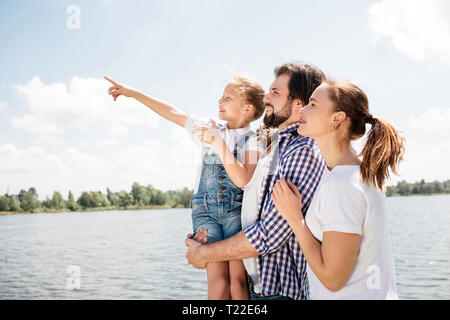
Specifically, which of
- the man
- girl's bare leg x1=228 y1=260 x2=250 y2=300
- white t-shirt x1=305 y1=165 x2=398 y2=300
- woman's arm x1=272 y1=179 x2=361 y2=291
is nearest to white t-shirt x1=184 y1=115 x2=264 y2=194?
the man

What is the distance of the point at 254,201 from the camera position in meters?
2.64

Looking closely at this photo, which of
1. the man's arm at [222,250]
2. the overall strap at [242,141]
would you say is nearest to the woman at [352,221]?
the man's arm at [222,250]

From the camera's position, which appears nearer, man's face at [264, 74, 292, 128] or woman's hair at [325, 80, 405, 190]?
woman's hair at [325, 80, 405, 190]

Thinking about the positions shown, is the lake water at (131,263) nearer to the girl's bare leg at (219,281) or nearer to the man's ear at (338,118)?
the girl's bare leg at (219,281)

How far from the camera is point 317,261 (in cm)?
199

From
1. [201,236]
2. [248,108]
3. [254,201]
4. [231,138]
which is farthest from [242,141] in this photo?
[201,236]

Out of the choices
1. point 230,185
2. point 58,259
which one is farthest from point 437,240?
point 230,185

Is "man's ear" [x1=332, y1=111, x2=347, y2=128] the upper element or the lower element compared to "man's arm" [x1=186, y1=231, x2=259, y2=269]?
upper

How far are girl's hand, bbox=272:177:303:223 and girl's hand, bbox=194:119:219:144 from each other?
0.59 meters

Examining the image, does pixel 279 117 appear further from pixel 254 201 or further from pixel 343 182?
pixel 343 182

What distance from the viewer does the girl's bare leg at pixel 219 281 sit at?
2635 mm

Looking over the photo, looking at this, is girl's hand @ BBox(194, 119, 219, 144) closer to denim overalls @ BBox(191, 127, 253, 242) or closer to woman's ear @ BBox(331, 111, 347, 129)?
denim overalls @ BBox(191, 127, 253, 242)

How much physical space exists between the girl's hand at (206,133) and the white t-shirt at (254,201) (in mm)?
353

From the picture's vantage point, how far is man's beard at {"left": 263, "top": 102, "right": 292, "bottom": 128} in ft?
9.09
